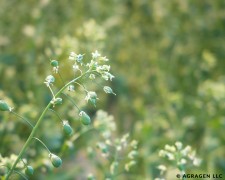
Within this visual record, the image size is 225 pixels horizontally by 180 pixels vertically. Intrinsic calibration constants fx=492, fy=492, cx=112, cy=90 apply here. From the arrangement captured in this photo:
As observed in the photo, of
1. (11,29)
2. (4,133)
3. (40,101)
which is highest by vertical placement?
(11,29)

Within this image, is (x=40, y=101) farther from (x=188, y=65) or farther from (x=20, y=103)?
(x=188, y=65)

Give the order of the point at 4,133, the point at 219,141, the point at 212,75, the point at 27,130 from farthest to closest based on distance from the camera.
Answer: the point at 212,75 < the point at 219,141 < the point at 27,130 < the point at 4,133

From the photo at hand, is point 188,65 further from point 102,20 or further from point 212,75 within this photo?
point 102,20

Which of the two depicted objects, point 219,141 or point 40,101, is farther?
point 219,141

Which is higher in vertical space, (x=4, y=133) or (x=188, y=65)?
(x=188, y=65)

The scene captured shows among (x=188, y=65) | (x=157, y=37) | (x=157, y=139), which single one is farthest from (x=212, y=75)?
(x=157, y=139)

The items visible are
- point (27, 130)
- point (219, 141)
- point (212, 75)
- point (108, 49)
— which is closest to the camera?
point (27, 130)
